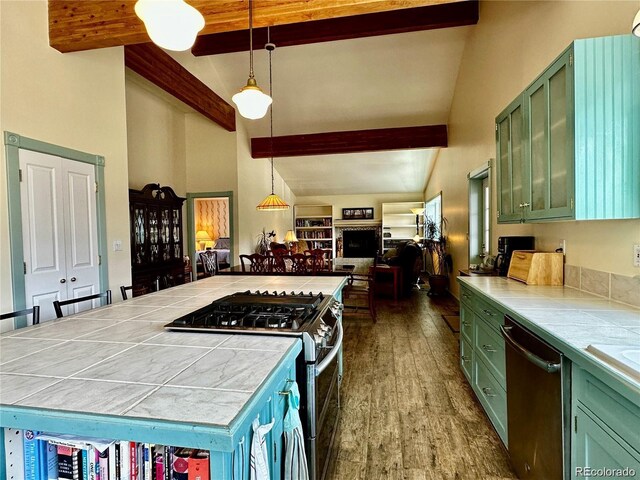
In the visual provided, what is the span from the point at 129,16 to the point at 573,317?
368 centimetres

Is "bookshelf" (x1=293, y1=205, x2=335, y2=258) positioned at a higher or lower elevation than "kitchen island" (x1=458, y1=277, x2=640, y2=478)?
higher

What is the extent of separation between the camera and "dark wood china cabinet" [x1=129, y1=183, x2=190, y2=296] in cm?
448

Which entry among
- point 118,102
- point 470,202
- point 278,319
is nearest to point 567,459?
point 278,319

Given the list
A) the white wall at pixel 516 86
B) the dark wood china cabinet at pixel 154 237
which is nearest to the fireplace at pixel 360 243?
the white wall at pixel 516 86

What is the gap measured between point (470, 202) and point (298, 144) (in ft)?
12.7

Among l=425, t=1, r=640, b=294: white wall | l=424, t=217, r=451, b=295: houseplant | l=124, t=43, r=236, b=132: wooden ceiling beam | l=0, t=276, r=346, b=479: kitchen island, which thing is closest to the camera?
l=0, t=276, r=346, b=479: kitchen island

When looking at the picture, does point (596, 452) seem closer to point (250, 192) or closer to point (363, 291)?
point (363, 291)

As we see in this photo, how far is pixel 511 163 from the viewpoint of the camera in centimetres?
260

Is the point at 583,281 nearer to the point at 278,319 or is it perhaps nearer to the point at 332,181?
the point at 278,319

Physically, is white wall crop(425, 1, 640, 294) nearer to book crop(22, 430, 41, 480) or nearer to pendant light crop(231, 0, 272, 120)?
pendant light crop(231, 0, 272, 120)

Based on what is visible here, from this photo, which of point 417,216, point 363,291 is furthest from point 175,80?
point 417,216

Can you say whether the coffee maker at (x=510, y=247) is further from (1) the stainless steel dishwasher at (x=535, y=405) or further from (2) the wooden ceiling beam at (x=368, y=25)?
(2) the wooden ceiling beam at (x=368, y=25)

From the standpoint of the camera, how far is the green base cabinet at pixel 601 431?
0.92 metres

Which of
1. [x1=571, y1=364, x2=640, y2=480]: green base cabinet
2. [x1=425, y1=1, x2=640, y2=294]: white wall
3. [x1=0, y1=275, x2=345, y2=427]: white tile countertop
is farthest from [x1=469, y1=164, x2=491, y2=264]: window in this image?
[x1=0, y1=275, x2=345, y2=427]: white tile countertop
